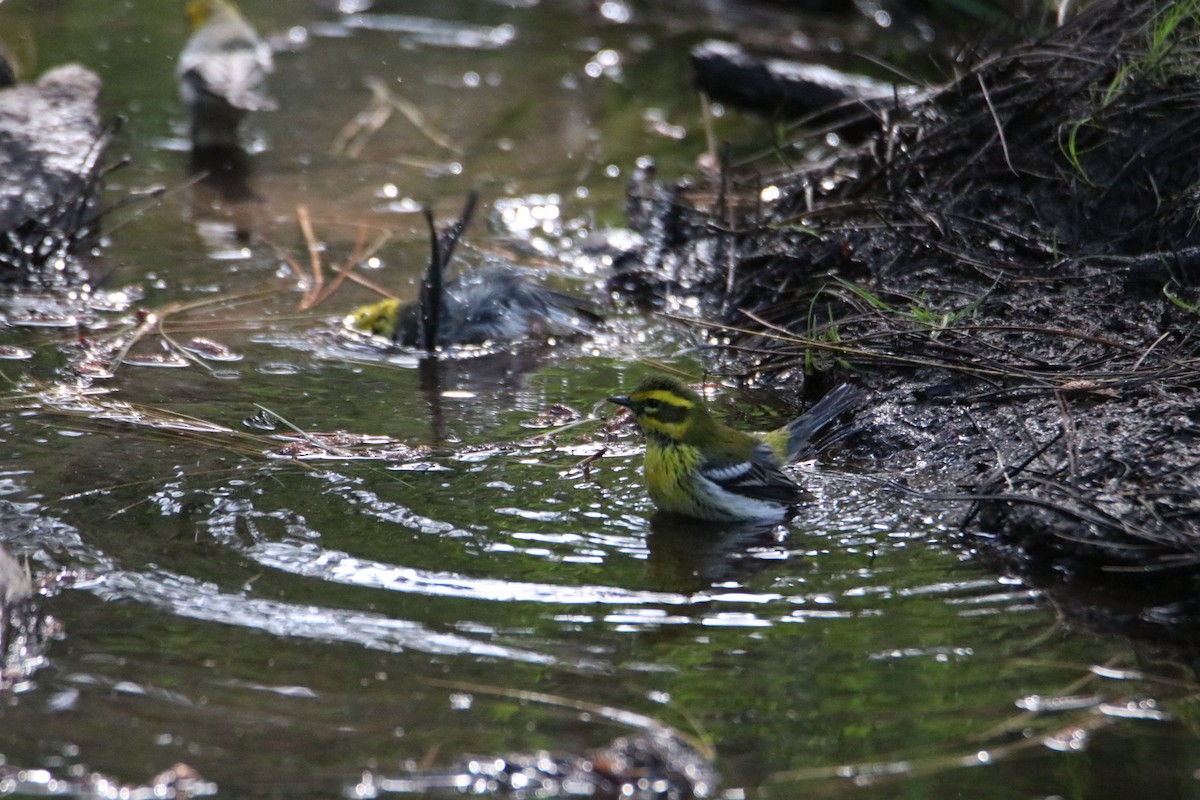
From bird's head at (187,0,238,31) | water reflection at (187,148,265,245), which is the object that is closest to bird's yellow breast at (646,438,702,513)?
water reflection at (187,148,265,245)

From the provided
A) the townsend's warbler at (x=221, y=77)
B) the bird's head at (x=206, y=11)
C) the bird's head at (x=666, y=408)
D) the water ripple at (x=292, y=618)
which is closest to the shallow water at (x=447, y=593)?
the water ripple at (x=292, y=618)

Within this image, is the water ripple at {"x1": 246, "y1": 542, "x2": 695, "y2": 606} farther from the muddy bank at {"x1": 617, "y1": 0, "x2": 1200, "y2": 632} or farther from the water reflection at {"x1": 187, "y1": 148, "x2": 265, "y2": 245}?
the water reflection at {"x1": 187, "y1": 148, "x2": 265, "y2": 245}

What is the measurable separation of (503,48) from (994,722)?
1060cm

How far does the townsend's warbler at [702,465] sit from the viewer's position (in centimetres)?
499

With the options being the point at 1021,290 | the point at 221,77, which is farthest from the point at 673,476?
the point at 221,77

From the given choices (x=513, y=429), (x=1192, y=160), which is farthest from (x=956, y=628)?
(x=1192, y=160)

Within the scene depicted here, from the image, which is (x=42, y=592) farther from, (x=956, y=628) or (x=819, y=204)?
(x=819, y=204)

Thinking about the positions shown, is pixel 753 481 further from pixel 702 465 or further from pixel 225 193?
pixel 225 193

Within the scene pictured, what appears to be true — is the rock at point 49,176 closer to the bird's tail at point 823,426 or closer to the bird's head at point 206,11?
the bird's head at point 206,11

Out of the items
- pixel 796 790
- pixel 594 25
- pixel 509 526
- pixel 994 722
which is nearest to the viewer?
pixel 796 790

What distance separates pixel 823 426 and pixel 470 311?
2.19 m

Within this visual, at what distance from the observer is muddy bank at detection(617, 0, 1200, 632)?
4.62 metres

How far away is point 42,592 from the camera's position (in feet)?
13.2

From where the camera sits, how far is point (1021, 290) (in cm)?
621
